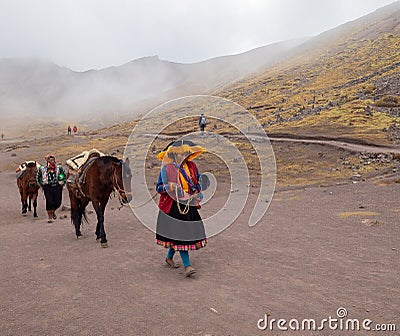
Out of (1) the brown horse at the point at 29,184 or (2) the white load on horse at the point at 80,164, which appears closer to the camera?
(2) the white load on horse at the point at 80,164

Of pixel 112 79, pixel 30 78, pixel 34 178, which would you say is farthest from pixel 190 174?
pixel 30 78

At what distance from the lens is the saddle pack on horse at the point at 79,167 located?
31.4ft

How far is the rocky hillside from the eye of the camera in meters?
29.4

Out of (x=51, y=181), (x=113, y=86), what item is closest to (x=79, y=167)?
(x=51, y=181)

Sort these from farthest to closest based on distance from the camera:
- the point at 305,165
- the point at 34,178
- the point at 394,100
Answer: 1. the point at 394,100
2. the point at 305,165
3. the point at 34,178

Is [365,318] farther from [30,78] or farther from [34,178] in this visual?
[30,78]

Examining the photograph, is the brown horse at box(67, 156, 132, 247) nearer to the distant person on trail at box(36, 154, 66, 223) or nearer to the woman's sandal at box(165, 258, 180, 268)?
the woman's sandal at box(165, 258, 180, 268)

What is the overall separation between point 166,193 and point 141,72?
189314mm

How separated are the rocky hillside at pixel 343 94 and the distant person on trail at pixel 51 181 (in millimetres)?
19225

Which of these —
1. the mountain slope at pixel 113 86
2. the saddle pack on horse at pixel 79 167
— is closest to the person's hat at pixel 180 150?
the saddle pack on horse at pixel 79 167

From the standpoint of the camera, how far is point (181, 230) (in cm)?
664

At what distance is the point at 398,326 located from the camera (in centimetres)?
473

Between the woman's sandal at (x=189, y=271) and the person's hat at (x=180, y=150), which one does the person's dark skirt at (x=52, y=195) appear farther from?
the woman's sandal at (x=189, y=271)

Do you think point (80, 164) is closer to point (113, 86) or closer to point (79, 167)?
point (79, 167)
